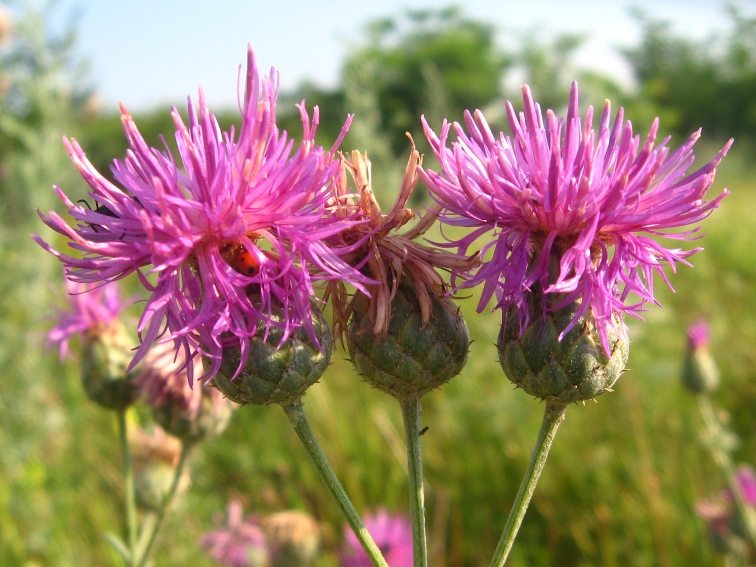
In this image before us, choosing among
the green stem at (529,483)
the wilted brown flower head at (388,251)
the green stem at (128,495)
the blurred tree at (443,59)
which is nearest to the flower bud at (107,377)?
the green stem at (128,495)

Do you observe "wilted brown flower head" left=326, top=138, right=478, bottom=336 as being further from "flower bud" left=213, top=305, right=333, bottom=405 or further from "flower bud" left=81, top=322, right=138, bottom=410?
"flower bud" left=81, top=322, right=138, bottom=410

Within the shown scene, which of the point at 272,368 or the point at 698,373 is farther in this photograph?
the point at 698,373

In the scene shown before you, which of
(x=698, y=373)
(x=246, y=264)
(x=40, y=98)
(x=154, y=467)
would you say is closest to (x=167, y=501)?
(x=154, y=467)

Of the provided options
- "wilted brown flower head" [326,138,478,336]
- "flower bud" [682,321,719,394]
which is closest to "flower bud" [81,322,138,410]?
"wilted brown flower head" [326,138,478,336]

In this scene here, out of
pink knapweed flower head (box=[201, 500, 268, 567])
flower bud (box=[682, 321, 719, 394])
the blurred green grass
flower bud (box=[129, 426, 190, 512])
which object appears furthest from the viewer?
the blurred green grass

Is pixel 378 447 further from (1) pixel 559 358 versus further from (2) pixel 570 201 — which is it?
(2) pixel 570 201
